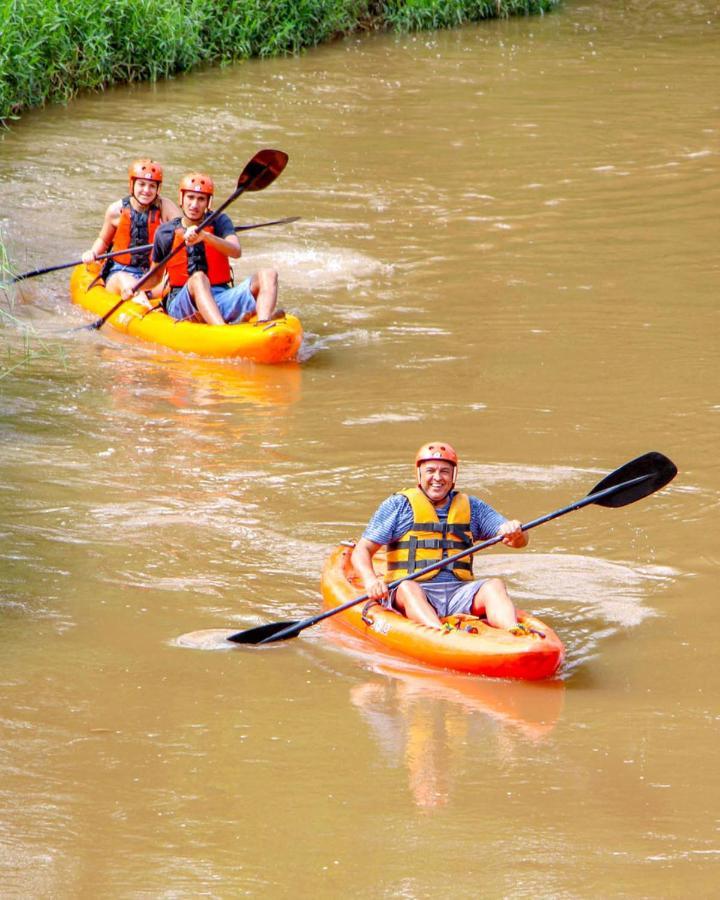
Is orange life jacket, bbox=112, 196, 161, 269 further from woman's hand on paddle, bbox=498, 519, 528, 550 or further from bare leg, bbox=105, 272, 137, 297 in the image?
woman's hand on paddle, bbox=498, 519, 528, 550

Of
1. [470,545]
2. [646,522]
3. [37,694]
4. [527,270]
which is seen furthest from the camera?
[527,270]

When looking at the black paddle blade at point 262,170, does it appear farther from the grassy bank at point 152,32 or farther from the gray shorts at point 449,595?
the grassy bank at point 152,32

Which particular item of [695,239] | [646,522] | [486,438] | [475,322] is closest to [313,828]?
[646,522]

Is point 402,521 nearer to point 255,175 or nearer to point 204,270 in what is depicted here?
point 204,270

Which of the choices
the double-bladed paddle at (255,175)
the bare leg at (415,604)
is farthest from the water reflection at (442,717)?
the double-bladed paddle at (255,175)

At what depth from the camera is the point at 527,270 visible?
10219mm

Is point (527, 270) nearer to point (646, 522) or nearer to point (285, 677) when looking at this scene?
point (646, 522)

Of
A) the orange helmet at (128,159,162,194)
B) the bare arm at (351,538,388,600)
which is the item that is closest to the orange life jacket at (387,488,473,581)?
the bare arm at (351,538,388,600)

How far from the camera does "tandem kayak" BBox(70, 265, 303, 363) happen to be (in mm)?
8641

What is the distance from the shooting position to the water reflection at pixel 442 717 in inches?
177

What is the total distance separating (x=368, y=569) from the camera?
5574 mm

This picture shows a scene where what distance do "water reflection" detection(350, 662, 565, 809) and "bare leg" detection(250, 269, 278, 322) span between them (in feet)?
12.4

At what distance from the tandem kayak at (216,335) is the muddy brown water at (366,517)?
105mm

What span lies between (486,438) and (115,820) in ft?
12.4
